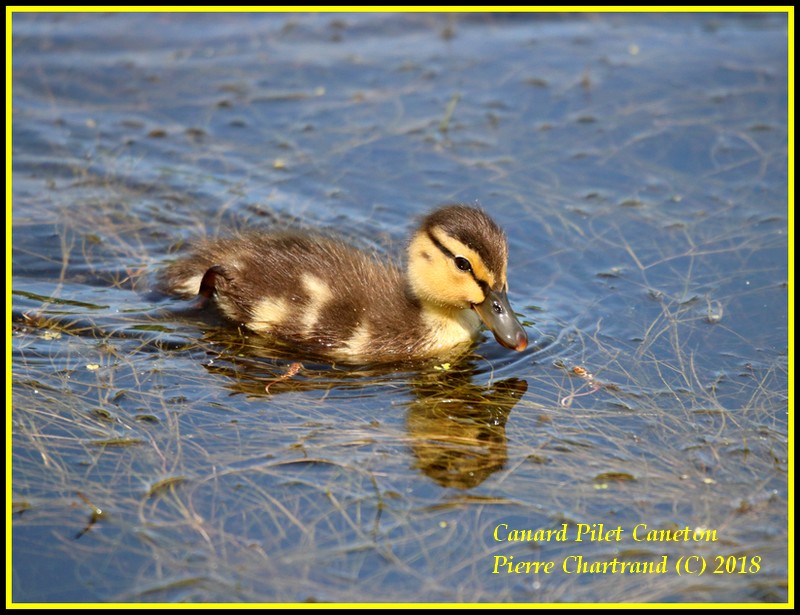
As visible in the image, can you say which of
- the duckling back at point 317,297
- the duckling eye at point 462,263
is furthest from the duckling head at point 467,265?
the duckling back at point 317,297

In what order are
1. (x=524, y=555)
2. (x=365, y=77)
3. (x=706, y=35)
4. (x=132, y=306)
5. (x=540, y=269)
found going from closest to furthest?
(x=524, y=555) < (x=132, y=306) < (x=540, y=269) < (x=365, y=77) < (x=706, y=35)

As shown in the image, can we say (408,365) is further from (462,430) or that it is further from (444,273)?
(462,430)

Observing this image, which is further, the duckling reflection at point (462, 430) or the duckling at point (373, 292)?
the duckling at point (373, 292)

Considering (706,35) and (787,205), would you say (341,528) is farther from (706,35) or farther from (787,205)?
(706,35)

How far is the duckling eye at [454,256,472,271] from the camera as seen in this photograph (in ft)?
17.2

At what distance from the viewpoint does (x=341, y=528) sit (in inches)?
160

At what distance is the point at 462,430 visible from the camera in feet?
15.7

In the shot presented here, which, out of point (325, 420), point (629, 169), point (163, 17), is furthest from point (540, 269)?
point (163, 17)

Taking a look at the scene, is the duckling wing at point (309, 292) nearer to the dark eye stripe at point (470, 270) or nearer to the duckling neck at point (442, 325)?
the duckling neck at point (442, 325)

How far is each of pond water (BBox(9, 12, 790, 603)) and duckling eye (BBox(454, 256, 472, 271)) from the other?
A: 1.53 feet

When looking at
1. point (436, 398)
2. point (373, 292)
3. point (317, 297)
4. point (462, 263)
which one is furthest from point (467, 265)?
point (317, 297)

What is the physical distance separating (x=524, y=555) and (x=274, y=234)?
245cm

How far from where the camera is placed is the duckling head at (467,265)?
5.18 m

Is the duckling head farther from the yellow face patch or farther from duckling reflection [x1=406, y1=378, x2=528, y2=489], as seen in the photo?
duckling reflection [x1=406, y1=378, x2=528, y2=489]
